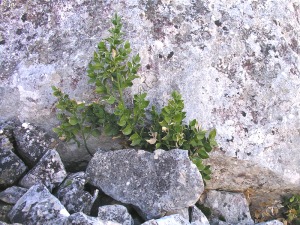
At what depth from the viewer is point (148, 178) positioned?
13.6 ft

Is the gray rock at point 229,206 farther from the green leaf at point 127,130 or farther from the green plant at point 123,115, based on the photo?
the green leaf at point 127,130

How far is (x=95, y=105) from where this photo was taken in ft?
14.3

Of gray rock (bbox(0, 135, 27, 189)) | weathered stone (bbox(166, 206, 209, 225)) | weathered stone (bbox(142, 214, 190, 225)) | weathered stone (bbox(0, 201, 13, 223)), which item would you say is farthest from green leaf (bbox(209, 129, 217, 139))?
weathered stone (bbox(0, 201, 13, 223))

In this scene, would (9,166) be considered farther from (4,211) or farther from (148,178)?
(148,178)

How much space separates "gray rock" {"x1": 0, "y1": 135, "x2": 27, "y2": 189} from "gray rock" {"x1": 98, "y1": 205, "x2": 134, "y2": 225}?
775 millimetres

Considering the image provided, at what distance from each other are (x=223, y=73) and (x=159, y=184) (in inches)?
46.6

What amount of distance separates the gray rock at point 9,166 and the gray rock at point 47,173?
66 millimetres

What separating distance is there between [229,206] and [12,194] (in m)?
1.87

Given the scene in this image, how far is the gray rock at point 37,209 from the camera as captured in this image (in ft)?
12.0

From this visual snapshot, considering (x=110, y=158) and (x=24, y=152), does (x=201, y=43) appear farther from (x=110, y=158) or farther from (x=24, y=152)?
(x=24, y=152)

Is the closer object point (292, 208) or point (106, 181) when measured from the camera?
point (106, 181)

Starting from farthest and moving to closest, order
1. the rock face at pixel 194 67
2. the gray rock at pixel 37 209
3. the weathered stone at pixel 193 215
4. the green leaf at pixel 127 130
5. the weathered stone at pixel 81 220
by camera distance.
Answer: the rock face at pixel 194 67
the green leaf at pixel 127 130
the weathered stone at pixel 193 215
the gray rock at pixel 37 209
the weathered stone at pixel 81 220

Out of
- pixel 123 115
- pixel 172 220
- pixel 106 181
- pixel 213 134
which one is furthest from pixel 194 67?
pixel 172 220

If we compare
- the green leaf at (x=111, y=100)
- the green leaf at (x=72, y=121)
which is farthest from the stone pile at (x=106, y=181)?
the green leaf at (x=111, y=100)
